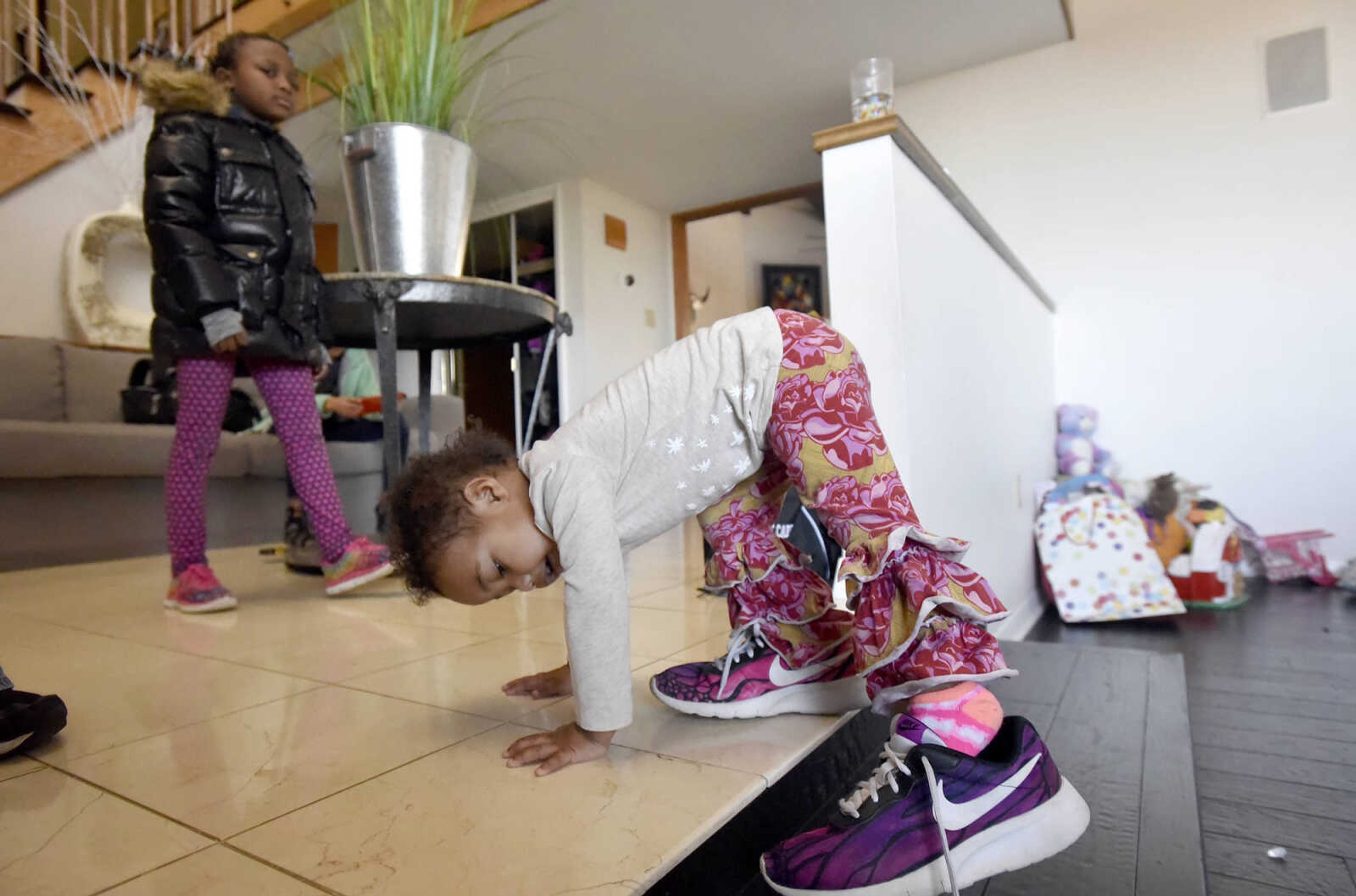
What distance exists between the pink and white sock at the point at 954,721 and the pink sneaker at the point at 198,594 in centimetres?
142

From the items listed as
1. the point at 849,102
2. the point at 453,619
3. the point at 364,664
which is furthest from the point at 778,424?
the point at 849,102

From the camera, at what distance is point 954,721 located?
28.2 inches

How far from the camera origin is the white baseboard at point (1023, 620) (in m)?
1.75

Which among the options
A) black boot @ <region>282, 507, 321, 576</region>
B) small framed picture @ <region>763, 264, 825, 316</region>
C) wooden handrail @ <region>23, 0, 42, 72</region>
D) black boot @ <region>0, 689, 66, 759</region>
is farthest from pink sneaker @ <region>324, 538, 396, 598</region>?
small framed picture @ <region>763, 264, 825, 316</region>

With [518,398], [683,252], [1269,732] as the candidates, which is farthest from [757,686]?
[683,252]

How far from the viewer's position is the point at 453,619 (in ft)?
4.83

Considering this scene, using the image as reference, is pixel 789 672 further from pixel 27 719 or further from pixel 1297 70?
pixel 1297 70

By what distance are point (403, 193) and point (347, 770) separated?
1.19 m

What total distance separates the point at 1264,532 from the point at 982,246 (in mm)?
1776

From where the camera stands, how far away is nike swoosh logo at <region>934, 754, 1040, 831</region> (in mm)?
643

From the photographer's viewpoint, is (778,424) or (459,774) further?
(778,424)

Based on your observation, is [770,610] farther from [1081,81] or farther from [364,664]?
[1081,81]

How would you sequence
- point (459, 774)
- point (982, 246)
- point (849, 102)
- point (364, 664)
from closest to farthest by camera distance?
point (459, 774) < point (364, 664) < point (982, 246) < point (849, 102)

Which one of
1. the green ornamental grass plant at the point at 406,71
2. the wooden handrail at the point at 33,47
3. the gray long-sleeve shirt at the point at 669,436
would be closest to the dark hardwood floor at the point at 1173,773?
the gray long-sleeve shirt at the point at 669,436
